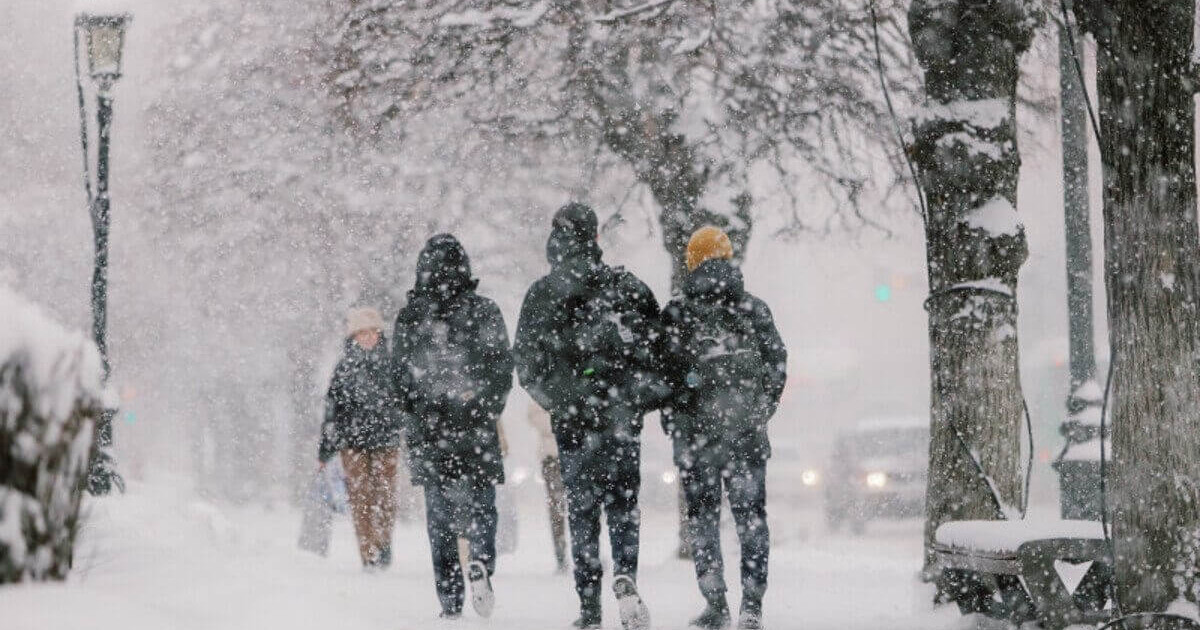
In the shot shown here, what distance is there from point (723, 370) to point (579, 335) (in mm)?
726

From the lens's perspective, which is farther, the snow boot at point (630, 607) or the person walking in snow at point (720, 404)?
the person walking in snow at point (720, 404)

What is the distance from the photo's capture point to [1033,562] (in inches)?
241

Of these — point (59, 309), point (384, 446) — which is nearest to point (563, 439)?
point (384, 446)

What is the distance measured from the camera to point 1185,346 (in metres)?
5.77

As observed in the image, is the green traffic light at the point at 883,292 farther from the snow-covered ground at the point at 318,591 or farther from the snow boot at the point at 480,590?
the snow boot at the point at 480,590

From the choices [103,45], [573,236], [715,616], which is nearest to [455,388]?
[573,236]

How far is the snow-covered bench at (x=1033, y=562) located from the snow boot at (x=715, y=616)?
1.09m

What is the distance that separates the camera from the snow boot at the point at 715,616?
7.27 metres

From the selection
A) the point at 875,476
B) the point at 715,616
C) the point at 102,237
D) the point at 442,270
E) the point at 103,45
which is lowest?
the point at 715,616

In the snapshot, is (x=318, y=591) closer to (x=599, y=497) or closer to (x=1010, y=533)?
(x=599, y=497)

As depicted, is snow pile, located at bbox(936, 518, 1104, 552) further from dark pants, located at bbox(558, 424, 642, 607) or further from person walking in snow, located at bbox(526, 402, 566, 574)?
person walking in snow, located at bbox(526, 402, 566, 574)

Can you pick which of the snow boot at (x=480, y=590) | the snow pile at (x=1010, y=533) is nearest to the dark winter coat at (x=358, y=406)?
the snow boot at (x=480, y=590)

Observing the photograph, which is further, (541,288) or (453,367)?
(453,367)

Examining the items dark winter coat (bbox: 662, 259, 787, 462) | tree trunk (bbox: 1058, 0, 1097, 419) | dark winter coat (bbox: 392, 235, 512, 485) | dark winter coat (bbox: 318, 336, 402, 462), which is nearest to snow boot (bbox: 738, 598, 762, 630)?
dark winter coat (bbox: 662, 259, 787, 462)
